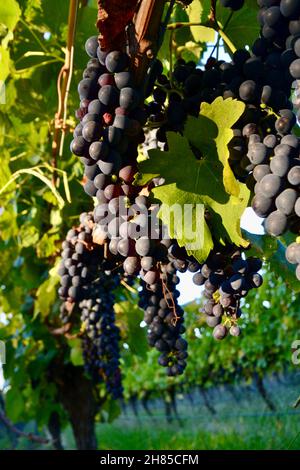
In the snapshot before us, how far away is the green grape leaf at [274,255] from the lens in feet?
3.91

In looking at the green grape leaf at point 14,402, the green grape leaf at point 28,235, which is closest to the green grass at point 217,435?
the green grape leaf at point 14,402

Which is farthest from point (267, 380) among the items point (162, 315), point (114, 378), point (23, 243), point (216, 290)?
point (216, 290)

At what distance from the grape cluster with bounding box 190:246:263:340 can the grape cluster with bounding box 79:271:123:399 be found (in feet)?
3.25

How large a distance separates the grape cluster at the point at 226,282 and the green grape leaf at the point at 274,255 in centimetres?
14

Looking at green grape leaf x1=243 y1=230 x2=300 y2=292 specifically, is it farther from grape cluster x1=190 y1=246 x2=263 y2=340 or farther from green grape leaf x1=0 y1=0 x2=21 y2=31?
green grape leaf x1=0 y1=0 x2=21 y2=31

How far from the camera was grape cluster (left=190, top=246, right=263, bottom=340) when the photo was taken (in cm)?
100

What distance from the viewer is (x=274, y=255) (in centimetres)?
130

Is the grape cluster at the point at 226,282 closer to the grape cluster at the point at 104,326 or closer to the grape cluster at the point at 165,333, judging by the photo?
the grape cluster at the point at 165,333

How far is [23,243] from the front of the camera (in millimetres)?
2902

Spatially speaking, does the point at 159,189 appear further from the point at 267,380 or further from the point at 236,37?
the point at 267,380

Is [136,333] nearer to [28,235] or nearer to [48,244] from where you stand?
[48,244]

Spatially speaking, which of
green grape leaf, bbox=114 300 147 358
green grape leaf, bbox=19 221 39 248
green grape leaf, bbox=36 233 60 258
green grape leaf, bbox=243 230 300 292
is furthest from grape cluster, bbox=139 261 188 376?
green grape leaf, bbox=19 221 39 248

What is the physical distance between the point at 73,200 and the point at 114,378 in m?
1.20

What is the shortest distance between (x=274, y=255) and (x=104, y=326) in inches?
56.8
